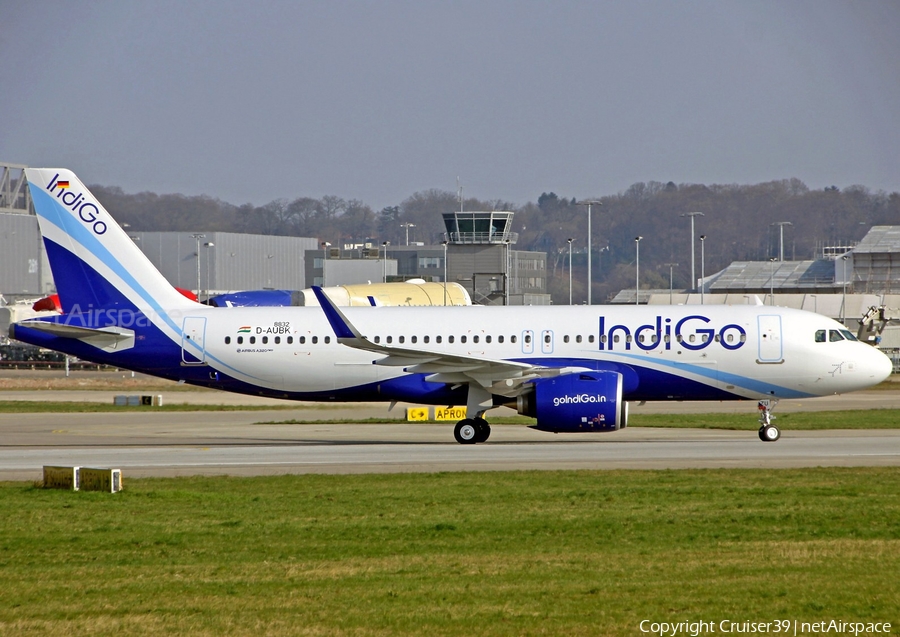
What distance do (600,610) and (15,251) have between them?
486ft

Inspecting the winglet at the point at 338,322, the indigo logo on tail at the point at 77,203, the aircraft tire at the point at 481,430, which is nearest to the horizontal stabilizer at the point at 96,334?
the indigo logo on tail at the point at 77,203

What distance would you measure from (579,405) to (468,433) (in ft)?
13.0

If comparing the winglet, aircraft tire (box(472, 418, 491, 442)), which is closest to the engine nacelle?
aircraft tire (box(472, 418, 491, 442))

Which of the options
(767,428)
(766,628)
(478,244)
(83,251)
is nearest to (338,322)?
(83,251)

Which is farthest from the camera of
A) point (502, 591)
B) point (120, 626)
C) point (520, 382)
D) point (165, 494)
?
point (520, 382)

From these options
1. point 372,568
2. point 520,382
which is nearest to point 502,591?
point 372,568

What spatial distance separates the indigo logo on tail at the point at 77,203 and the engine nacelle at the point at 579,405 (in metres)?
15.0

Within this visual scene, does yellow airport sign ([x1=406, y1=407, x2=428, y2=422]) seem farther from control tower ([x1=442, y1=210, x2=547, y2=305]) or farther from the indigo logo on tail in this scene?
control tower ([x1=442, y1=210, x2=547, y2=305])

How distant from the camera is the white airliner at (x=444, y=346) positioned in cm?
3186

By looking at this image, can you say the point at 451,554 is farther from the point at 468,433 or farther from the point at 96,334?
the point at 96,334

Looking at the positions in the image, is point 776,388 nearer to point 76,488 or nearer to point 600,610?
point 76,488

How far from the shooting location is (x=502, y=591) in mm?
12758

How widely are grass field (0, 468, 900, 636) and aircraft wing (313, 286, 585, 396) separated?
7.37m

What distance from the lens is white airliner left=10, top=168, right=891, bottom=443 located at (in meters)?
31.9
